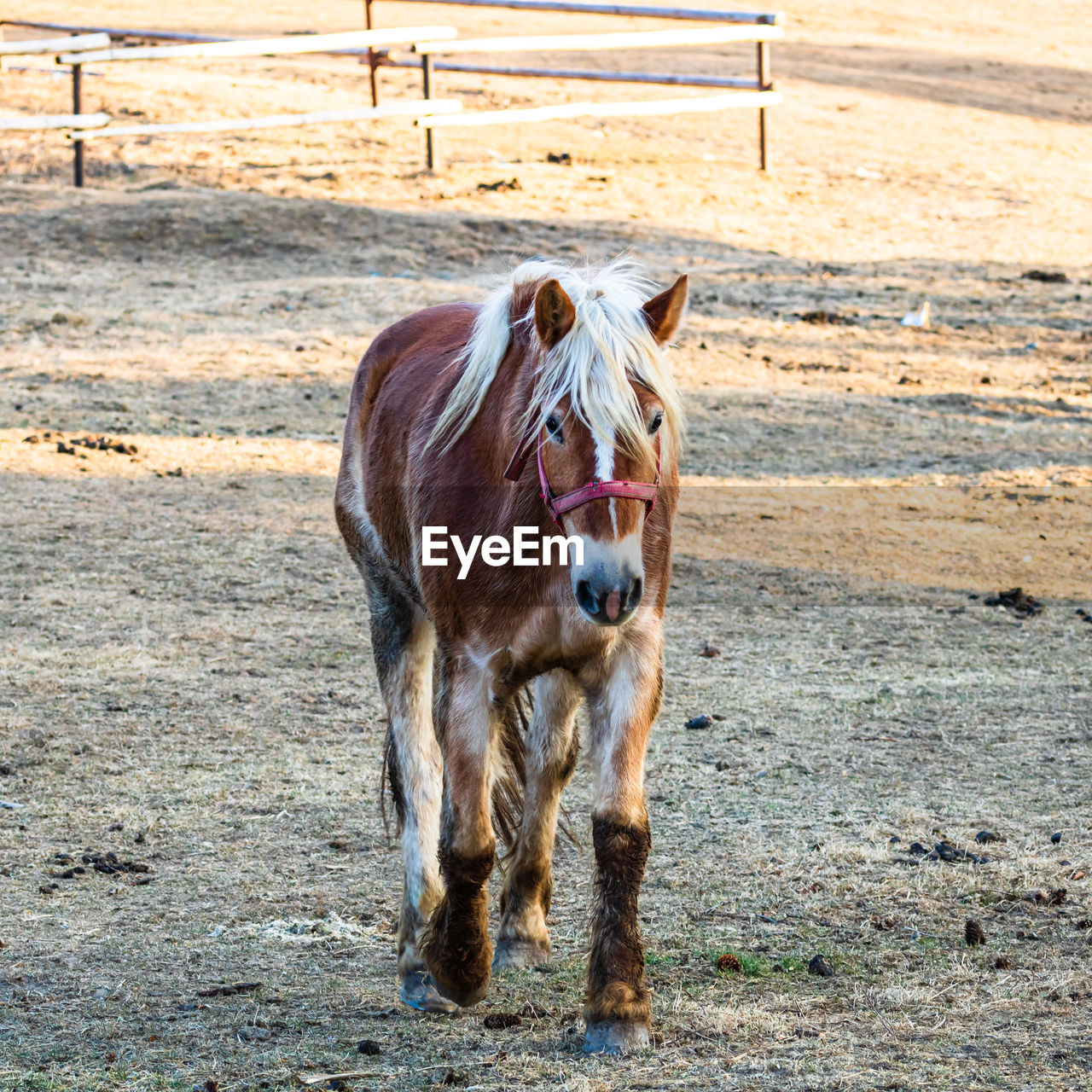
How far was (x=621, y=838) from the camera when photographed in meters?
3.48

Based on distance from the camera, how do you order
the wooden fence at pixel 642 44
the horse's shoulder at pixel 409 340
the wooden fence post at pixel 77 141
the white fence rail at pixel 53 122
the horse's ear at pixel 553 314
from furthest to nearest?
the wooden fence at pixel 642 44 → the wooden fence post at pixel 77 141 → the white fence rail at pixel 53 122 → the horse's shoulder at pixel 409 340 → the horse's ear at pixel 553 314

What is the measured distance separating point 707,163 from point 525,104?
3.07 meters

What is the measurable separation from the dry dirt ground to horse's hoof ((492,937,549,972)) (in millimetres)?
73

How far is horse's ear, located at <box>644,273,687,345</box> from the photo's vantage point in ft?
11.5

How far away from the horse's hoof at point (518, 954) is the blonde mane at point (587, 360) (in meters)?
1.42

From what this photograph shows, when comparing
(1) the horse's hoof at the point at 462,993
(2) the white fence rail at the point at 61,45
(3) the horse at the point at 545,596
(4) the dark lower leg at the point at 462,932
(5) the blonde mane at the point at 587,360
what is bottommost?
(1) the horse's hoof at the point at 462,993

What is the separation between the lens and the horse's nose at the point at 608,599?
307 cm

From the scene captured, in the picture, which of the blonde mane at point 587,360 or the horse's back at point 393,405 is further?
the horse's back at point 393,405

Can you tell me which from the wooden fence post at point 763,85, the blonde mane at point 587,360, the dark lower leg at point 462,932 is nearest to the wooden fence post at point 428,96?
the wooden fence post at point 763,85

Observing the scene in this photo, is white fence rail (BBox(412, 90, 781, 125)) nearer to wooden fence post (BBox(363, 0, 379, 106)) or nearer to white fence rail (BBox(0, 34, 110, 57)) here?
wooden fence post (BBox(363, 0, 379, 106))

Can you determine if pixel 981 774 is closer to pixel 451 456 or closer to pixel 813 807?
pixel 813 807

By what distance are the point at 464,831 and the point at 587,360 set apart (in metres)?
1.19

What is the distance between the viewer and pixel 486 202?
15.2 m

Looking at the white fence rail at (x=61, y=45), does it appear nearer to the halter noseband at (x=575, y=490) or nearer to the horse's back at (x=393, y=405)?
the horse's back at (x=393, y=405)
